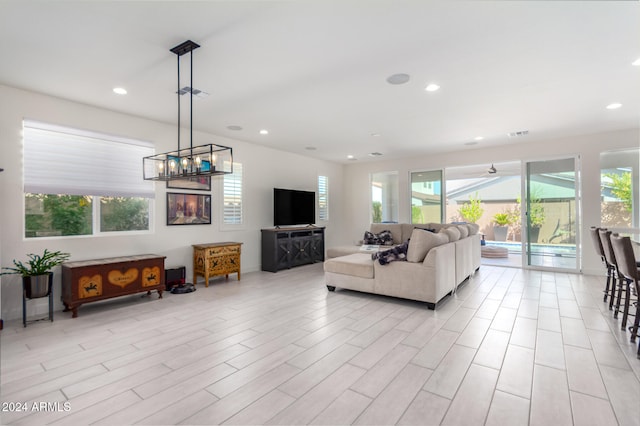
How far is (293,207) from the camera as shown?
23.0 feet

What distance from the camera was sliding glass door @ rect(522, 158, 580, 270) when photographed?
19.7 ft

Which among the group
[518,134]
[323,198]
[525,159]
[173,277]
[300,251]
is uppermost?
[518,134]

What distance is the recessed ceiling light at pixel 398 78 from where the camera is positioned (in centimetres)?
327

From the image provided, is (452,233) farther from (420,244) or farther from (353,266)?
(353,266)

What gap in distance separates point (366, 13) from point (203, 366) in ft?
9.70

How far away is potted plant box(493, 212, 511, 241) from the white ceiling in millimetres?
5539

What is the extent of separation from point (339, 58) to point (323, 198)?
558cm

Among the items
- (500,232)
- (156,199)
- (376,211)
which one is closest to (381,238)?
(376,211)

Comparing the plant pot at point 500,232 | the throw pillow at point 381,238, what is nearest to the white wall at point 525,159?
the throw pillow at point 381,238

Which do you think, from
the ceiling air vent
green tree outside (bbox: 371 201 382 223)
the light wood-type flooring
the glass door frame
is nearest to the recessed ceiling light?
the ceiling air vent

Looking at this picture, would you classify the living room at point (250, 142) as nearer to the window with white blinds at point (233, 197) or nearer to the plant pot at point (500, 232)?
the window with white blinds at point (233, 197)

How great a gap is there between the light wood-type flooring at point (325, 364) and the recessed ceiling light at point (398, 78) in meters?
2.67

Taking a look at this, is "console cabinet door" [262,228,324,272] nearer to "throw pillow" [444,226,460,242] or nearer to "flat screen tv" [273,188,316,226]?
"flat screen tv" [273,188,316,226]

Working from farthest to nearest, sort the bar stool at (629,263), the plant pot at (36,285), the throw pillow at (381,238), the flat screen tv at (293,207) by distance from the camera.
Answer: the throw pillow at (381,238)
the flat screen tv at (293,207)
the plant pot at (36,285)
the bar stool at (629,263)
